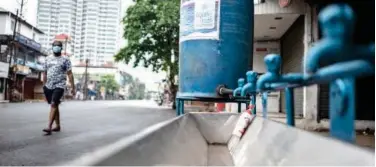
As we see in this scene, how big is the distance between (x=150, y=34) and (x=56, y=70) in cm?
1655

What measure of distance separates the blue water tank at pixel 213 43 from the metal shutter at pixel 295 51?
211 inches

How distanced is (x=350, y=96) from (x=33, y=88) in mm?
43085

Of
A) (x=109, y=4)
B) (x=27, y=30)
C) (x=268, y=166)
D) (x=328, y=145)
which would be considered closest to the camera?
(x=328, y=145)

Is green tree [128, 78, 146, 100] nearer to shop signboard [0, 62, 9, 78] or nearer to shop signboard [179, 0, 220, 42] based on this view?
shop signboard [0, 62, 9, 78]

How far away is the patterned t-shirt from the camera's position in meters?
6.20

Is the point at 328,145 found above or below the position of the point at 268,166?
above

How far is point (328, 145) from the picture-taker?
128 cm

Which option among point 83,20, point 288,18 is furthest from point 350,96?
point 83,20

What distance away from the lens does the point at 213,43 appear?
4637 mm

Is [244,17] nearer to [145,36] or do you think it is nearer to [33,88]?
[145,36]

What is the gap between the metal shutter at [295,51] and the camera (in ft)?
34.9

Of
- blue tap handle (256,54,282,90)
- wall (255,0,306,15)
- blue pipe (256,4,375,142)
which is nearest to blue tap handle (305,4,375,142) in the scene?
blue pipe (256,4,375,142)

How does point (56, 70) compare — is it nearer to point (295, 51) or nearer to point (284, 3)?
point (284, 3)

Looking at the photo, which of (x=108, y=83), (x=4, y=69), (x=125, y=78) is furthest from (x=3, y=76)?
(x=125, y=78)
